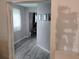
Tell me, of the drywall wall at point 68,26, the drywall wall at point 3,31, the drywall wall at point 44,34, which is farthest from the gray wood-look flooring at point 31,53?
the drywall wall at point 68,26

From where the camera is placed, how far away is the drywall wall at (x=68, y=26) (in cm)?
171

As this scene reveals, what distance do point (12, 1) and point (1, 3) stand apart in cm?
30

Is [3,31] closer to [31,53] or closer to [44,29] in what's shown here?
[31,53]

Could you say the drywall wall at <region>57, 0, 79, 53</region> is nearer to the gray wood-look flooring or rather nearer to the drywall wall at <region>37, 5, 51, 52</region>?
the gray wood-look flooring

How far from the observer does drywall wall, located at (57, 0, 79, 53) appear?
1706mm

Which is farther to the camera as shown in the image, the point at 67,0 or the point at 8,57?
the point at 8,57

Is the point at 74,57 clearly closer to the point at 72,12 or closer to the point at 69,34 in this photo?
the point at 69,34

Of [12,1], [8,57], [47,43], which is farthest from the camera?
[47,43]

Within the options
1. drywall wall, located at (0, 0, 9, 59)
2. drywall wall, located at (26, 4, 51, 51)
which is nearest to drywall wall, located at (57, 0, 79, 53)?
drywall wall, located at (0, 0, 9, 59)

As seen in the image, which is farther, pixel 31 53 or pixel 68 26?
pixel 31 53

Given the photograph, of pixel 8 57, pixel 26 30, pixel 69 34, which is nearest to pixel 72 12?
pixel 69 34

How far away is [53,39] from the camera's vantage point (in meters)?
1.84

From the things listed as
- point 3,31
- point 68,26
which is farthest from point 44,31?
point 68,26

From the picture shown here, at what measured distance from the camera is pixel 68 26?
1768 millimetres
